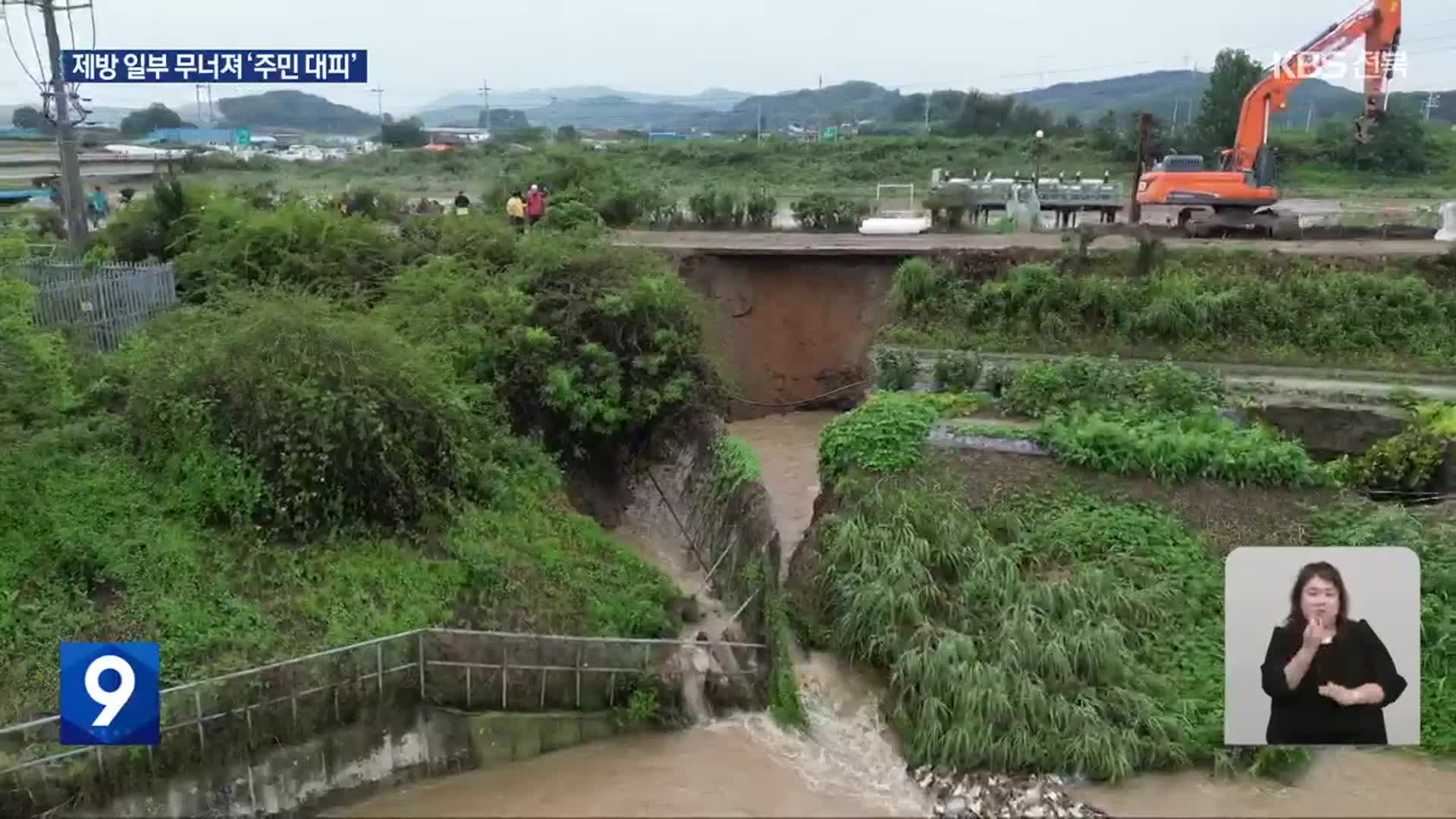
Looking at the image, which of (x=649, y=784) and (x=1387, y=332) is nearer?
(x=649, y=784)

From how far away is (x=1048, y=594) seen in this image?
1106cm

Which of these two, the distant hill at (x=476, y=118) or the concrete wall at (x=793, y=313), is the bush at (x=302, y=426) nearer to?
the concrete wall at (x=793, y=313)

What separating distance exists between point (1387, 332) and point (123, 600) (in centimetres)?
1907

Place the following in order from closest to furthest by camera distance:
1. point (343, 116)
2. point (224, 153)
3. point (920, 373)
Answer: point (920, 373) → point (224, 153) → point (343, 116)

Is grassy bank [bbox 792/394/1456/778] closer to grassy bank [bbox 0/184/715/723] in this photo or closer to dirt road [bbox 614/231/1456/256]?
grassy bank [bbox 0/184/715/723]

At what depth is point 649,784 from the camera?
33.5ft

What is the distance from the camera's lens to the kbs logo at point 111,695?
29.5 ft

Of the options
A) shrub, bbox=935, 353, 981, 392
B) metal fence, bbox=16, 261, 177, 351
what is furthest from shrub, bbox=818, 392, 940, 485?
metal fence, bbox=16, 261, 177, 351

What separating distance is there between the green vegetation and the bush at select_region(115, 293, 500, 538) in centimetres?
954

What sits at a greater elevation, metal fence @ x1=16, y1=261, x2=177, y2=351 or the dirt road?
the dirt road

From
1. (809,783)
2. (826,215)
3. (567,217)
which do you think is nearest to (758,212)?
(826,215)

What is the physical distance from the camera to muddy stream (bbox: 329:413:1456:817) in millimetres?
9352

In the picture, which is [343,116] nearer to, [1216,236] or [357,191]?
[357,191]

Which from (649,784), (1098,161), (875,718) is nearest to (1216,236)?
(875,718)
